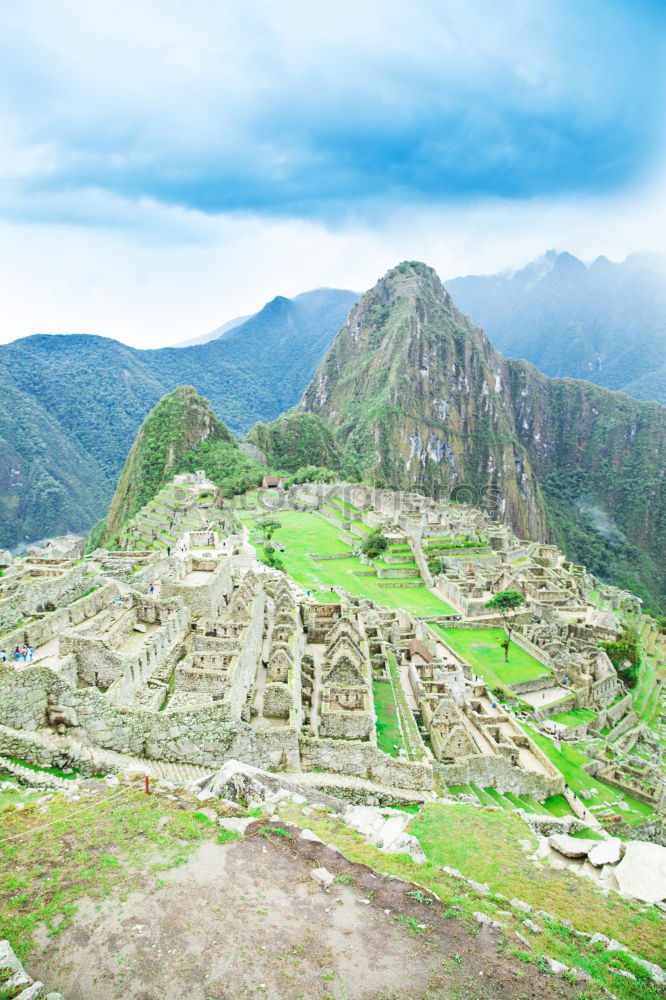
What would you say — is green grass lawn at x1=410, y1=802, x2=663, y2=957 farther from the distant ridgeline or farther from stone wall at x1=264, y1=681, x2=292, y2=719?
the distant ridgeline

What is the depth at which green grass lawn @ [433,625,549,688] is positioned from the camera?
29.6 meters

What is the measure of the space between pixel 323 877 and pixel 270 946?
131cm

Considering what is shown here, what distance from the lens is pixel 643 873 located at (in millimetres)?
9562

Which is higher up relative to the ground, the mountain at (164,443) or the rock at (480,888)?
the mountain at (164,443)

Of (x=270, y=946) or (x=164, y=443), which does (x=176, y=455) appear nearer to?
(x=164, y=443)

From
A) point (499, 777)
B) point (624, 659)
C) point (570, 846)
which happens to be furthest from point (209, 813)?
point (624, 659)

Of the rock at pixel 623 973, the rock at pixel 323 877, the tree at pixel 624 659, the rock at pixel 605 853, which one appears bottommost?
the tree at pixel 624 659

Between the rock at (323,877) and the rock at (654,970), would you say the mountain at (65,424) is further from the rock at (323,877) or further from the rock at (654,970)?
the rock at (654,970)

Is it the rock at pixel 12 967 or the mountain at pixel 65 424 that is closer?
the rock at pixel 12 967

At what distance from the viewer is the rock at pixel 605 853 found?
32.7 ft

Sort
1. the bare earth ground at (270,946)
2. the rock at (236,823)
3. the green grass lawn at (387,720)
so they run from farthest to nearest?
the green grass lawn at (387,720)
the rock at (236,823)
the bare earth ground at (270,946)

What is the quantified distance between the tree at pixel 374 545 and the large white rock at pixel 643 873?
38.8 meters

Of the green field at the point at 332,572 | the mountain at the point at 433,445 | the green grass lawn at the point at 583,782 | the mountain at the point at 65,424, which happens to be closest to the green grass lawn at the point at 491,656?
the green field at the point at 332,572

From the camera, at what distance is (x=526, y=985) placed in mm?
6180
